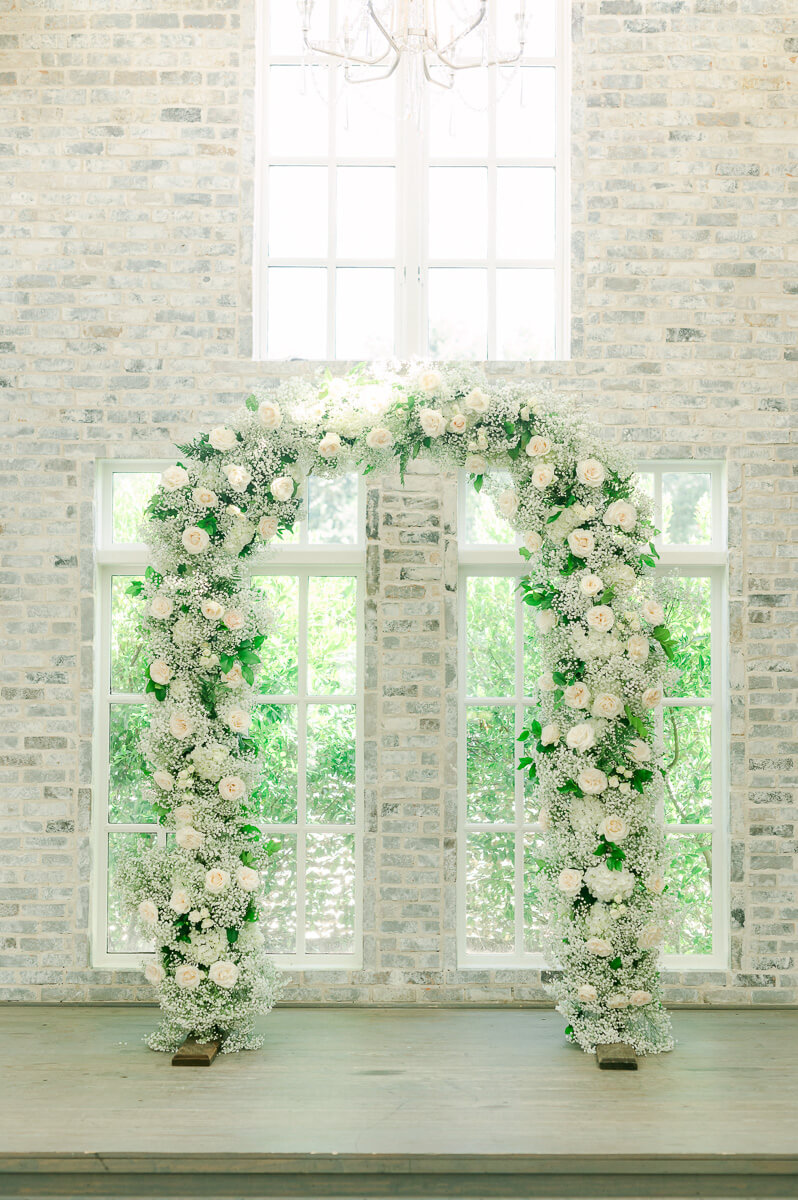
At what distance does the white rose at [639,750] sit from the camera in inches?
163

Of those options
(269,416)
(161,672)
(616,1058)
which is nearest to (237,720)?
(161,672)

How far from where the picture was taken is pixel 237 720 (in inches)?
164

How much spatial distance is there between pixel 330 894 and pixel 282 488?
2.01m

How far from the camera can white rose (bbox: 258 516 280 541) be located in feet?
14.1

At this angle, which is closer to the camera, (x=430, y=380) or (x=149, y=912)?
(x=149, y=912)

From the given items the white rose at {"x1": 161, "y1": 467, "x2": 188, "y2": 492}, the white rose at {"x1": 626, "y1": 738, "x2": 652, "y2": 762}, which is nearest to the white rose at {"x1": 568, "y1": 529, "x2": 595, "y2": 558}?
the white rose at {"x1": 626, "y1": 738, "x2": 652, "y2": 762}

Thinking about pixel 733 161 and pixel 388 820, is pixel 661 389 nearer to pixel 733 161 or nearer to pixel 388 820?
pixel 733 161

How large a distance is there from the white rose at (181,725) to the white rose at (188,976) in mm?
898

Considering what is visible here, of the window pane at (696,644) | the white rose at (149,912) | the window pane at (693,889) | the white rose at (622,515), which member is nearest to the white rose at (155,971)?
the white rose at (149,912)

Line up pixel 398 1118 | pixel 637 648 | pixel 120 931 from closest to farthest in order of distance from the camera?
pixel 398 1118 → pixel 637 648 → pixel 120 931

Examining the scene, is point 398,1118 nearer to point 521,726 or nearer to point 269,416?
point 521,726

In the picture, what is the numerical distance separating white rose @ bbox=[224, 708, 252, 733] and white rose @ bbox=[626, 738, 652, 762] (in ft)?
5.05

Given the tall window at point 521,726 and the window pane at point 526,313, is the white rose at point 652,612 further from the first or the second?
the window pane at point 526,313

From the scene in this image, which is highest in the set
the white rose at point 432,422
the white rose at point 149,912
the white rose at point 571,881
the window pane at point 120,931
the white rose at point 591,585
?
the white rose at point 432,422
